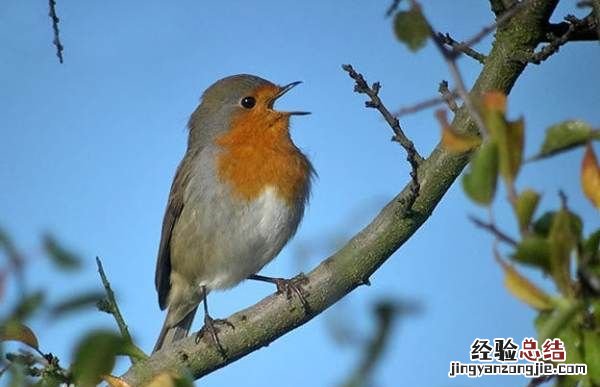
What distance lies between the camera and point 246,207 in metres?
4.48

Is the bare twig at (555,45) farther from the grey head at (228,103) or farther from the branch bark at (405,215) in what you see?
the grey head at (228,103)

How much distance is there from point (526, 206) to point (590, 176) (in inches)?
6.4

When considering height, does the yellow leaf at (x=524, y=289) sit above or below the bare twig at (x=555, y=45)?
below

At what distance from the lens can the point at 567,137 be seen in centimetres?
89

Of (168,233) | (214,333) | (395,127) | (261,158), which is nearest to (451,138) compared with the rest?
A: (395,127)

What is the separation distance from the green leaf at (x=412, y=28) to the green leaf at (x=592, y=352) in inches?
14.8

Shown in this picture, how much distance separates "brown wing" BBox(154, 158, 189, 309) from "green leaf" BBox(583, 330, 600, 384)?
4027 millimetres

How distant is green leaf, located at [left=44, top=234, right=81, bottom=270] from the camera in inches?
31.6

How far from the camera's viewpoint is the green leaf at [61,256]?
803 millimetres

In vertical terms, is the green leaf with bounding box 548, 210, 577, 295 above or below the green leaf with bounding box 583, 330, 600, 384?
above

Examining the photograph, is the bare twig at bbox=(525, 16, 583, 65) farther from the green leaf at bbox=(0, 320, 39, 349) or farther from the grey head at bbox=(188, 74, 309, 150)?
the grey head at bbox=(188, 74, 309, 150)

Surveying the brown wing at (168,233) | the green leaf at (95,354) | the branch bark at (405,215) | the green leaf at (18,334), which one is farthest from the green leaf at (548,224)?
the brown wing at (168,233)

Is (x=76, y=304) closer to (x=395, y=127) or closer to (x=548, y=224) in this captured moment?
(x=548, y=224)

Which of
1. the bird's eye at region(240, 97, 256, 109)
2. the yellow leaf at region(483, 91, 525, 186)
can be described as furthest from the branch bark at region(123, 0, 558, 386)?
the bird's eye at region(240, 97, 256, 109)
